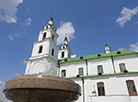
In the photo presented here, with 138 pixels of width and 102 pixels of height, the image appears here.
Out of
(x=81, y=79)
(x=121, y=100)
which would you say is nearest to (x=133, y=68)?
(x=121, y=100)

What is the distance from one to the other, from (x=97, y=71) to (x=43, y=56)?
11074 mm

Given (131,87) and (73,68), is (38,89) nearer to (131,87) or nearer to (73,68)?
(131,87)

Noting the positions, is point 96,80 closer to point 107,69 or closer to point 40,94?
point 107,69

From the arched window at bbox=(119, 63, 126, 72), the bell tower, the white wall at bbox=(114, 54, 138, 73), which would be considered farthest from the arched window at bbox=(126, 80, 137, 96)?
the bell tower

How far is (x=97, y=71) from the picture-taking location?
62.9 feet

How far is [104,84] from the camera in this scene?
1570cm

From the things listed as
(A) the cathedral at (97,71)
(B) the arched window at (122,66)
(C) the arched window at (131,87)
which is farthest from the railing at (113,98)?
(B) the arched window at (122,66)

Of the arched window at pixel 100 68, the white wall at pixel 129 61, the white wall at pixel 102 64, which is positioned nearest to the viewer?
the white wall at pixel 129 61

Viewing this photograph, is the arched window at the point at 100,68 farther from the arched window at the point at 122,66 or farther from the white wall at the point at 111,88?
the arched window at the point at 122,66

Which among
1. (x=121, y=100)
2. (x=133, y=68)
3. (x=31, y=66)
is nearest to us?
(x=121, y=100)

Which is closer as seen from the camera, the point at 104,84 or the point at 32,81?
the point at 32,81

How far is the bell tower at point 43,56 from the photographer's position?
20.2 meters

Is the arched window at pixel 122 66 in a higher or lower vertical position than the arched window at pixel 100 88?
higher

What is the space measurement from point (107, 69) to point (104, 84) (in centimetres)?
376
